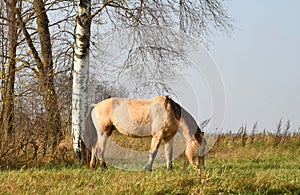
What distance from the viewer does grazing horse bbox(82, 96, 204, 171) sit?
10384 mm

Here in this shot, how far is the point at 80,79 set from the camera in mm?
11586

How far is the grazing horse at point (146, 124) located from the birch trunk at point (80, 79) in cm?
70

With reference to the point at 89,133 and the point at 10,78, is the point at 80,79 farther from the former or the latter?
the point at 10,78

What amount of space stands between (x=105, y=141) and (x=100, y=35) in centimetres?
447

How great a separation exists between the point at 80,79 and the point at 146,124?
207 cm

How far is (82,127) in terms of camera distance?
11.7 meters

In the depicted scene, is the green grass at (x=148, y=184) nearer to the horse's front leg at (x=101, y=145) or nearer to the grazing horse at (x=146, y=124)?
the horse's front leg at (x=101, y=145)

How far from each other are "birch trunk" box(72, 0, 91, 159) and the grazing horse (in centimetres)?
70

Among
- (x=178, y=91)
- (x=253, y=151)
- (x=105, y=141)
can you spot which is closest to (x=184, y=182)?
(x=105, y=141)

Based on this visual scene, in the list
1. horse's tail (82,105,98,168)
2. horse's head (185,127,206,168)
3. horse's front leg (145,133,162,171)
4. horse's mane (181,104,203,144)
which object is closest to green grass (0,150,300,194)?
horse's front leg (145,133,162,171)

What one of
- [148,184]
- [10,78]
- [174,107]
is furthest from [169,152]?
[10,78]

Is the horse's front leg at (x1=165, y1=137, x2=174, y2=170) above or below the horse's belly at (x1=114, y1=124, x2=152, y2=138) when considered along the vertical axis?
below

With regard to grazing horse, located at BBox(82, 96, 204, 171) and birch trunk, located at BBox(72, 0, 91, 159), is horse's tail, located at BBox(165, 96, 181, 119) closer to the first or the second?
grazing horse, located at BBox(82, 96, 204, 171)

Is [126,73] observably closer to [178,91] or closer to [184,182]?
[178,91]
